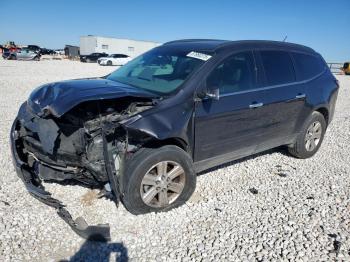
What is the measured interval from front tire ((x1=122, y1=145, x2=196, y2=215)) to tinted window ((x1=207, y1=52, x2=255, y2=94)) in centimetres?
96

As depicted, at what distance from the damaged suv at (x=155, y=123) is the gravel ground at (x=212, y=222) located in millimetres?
204

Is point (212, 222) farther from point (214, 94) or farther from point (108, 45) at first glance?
point (108, 45)

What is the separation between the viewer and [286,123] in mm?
4836

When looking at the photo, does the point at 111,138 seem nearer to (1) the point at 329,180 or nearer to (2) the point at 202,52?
(2) the point at 202,52

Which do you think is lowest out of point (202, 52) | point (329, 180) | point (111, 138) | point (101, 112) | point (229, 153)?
point (329, 180)

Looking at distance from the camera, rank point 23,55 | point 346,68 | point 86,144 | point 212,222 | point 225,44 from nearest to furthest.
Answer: point 86,144, point 212,222, point 225,44, point 23,55, point 346,68

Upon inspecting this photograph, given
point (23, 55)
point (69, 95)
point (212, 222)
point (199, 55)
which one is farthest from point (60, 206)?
point (23, 55)

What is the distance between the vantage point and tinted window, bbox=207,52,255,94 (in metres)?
3.85

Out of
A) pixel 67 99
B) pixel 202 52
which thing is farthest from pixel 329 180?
pixel 67 99

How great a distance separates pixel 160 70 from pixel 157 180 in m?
1.54

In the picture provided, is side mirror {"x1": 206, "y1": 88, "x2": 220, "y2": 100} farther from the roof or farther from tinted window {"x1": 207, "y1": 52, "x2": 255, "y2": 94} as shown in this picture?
the roof

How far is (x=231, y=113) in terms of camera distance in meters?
3.93

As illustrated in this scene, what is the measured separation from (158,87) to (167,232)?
1676 millimetres

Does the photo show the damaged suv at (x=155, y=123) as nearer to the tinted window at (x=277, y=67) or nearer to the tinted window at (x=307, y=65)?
the tinted window at (x=277, y=67)
